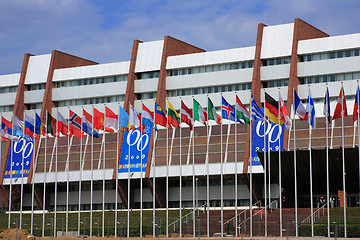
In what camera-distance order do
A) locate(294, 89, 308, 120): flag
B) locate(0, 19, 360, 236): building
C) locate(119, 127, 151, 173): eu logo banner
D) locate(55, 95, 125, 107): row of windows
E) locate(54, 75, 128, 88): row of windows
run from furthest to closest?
locate(54, 75, 128, 88): row of windows
locate(55, 95, 125, 107): row of windows
locate(119, 127, 151, 173): eu logo banner
locate(0, 19, 360, 236): building
locate(294, 89, 308, 120): flag

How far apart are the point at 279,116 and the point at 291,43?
28.2 m

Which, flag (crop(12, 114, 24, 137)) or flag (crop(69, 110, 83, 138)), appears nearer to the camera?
flag (crop(69, 110, 83, 138))

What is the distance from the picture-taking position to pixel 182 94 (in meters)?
87.4

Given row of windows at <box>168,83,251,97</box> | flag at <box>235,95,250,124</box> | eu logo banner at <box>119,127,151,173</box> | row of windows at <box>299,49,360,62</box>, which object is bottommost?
eu logo banner at <box>119,127,151,173</box>

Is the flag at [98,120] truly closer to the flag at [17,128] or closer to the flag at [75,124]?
the flag at [75,124]

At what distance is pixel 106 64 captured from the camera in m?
94.0

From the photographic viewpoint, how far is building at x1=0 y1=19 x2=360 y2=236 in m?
78.7

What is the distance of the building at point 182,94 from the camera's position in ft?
258

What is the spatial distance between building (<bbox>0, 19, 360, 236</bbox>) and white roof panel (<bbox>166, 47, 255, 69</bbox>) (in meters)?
0.13

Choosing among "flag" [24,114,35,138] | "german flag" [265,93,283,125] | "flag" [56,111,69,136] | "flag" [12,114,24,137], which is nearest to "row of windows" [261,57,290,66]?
"german flag" [265,93,283,125]

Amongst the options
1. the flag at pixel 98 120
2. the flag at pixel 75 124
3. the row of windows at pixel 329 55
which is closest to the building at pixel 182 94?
the row of windows at pixel 329 55

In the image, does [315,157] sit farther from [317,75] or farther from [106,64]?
[106,64]

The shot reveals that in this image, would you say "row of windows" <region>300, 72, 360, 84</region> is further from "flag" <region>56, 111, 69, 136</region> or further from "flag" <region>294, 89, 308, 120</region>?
"flag" <region>56, 111, 69, 136</region>

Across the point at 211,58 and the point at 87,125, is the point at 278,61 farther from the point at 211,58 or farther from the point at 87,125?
the point at 87,125
